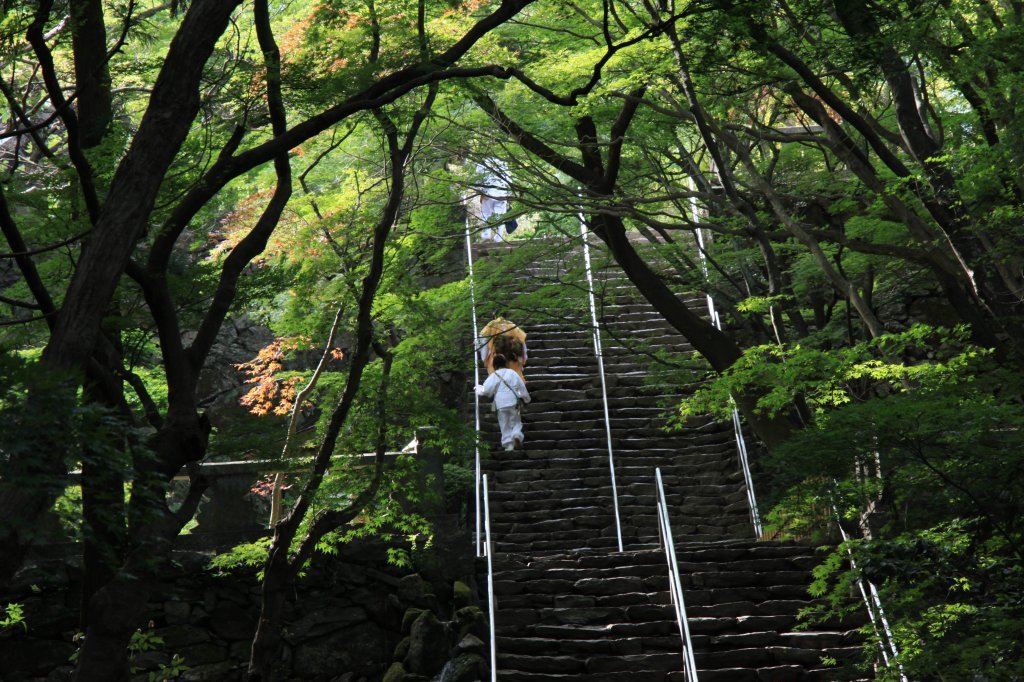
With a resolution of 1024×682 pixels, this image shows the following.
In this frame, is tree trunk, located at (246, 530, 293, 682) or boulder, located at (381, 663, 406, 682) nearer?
tree trunk, located at (246, 530, 293, 682)

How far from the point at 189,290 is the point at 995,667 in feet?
18.4

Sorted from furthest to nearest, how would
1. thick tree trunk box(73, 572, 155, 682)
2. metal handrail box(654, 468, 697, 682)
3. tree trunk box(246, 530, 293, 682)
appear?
metal handrail box(654, 468, 697, 682), tree trunk box(246, 530, 293, 682), thick tree trunk box(73, 572, 155, 682)

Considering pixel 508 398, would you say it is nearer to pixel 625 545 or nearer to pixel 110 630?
pixel 625 545

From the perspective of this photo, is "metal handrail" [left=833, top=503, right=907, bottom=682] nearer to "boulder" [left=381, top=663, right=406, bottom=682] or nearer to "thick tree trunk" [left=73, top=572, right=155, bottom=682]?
"boulder" [left=381, top=663, right=406, bottom=682]

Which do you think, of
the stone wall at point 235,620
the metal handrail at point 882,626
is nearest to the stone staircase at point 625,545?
the metal handrail at point 882,626

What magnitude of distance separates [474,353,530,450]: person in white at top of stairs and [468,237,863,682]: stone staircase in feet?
1.33

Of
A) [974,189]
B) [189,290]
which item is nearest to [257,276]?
[189,290]

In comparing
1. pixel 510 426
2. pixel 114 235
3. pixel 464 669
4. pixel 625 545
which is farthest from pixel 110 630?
pixel 510 426

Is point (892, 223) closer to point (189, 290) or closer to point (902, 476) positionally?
point (902, 476)

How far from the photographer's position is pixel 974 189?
306 inches

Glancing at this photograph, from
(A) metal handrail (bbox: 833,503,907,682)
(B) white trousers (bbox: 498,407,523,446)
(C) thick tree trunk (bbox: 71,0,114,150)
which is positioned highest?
(C) thick tree trunk (bbox: 71,0,114,150)

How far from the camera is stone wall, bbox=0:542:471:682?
28.1 feet

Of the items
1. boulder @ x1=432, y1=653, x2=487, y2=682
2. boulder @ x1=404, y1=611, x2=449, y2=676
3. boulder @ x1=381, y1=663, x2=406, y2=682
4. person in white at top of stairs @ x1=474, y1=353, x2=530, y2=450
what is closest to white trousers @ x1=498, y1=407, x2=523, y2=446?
person in white at top of stairs @ x1=474, y1=353, x2=530, y2=450

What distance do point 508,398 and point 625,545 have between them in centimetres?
237
